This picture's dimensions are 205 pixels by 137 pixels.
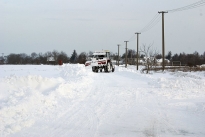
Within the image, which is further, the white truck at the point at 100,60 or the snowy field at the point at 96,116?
the white truck at the point at 100,60

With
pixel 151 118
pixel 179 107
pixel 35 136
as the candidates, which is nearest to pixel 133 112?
pixel 151 118

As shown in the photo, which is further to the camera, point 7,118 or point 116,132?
point 7,118

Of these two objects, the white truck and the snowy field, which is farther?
the white truck

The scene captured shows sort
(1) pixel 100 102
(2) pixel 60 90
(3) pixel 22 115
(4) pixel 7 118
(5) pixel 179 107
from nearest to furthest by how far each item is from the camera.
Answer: (4) pixel 7 118 < (3) pixel 22 115 < (5) pixel 179 107 < (1) pixel 100 102 < (2) pixel 60 90

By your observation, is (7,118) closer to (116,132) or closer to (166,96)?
(116,132)

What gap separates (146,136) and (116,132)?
2.56ft

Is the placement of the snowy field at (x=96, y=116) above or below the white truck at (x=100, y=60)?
below

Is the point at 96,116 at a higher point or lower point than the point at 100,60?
lower

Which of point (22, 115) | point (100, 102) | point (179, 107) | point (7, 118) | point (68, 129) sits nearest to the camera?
point (68, 129)

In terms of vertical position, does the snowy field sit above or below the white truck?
below

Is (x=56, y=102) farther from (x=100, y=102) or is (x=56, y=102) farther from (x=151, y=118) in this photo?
(x=151, y=118)

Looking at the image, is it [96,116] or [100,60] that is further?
[100,60]

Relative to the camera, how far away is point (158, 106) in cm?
1127

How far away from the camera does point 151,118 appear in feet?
29.6
